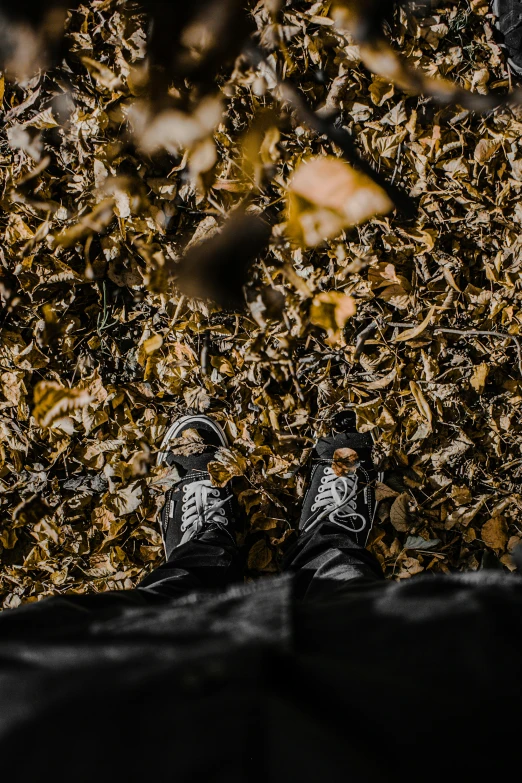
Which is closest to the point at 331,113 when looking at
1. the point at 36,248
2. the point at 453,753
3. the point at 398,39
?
the point at 398,39

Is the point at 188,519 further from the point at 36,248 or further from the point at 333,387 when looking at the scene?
the point at 36,248

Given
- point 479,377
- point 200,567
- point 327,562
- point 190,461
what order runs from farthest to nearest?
point 190,461 → point 479,377 → point 200,567 → point 327,562

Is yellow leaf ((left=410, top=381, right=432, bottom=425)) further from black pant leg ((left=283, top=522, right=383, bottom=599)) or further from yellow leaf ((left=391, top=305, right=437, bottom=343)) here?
black pant leg ((left=283, top=522, right=383, bottom=599))

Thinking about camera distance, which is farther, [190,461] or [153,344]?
[190,461]

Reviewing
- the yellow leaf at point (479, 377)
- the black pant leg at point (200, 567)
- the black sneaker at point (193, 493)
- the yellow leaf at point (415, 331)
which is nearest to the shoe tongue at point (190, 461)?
the black sneaker at point (193, 493)

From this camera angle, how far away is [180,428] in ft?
4.81

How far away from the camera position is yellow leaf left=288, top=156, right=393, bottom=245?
0.99m

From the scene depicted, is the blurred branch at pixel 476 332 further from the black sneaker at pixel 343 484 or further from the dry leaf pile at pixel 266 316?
the black sneaker at pixel 343 484

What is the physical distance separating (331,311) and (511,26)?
906mm

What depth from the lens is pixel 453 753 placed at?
607mm

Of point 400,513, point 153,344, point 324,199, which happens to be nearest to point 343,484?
point 400,513

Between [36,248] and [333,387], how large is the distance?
905 millimetres

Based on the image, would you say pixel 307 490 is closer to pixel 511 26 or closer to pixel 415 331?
pixel 415 331

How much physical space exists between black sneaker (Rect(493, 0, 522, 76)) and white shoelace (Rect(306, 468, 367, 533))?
119 cm
